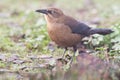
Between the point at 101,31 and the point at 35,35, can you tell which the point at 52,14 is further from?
the point at 35,35

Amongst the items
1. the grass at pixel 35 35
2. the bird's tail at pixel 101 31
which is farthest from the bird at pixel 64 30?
the grass at pixel 35 35

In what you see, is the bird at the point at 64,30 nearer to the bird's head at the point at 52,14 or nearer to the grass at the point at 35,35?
the bird's head at the point at 52,14

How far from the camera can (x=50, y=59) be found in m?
7.61

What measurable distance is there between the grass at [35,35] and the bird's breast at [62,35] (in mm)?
358

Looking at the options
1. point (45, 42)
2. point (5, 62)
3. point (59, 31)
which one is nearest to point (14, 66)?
point (5, 62)

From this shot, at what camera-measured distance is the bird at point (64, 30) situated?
7482 mm

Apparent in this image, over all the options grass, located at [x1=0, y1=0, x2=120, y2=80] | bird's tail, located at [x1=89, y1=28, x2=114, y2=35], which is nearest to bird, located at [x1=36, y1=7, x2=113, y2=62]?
bird's tail, located at [x1=89, y1=28, x2=114, y2=35]

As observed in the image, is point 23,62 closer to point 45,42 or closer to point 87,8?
point 45,42

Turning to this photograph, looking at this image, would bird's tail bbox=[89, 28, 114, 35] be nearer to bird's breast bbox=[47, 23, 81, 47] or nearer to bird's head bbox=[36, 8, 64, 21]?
bird's breast bbox=[47, 23, 81, 47]

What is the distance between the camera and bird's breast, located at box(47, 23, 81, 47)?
7445mm

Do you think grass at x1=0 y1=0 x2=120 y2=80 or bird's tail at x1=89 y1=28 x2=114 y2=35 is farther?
bird's tail at x1=89 y1=28 x2=114 y2=35

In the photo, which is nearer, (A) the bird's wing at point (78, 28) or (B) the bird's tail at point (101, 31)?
(A) the bird's wing at point (78, 28)

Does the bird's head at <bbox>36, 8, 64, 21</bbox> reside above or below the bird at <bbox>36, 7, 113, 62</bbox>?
above

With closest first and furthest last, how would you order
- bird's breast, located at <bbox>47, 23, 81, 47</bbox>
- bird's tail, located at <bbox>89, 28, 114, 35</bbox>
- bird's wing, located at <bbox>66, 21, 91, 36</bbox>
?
bird's breast, located at <bbox>47, 23, 81, 47</bbox> < bird's wing, located at <bbox>66, 21, 91, 36</bbox> < bird's tail, located at <bbox>89, 28, 114, 35</bbox>
